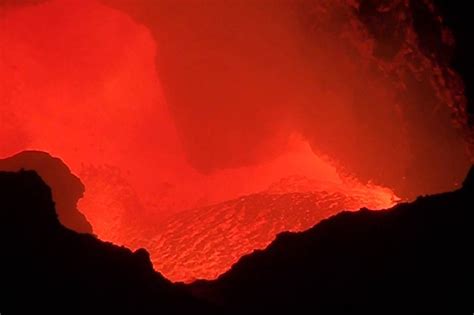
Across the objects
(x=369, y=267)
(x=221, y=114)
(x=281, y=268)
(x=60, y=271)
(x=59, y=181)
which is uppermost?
(x=221, y=114)

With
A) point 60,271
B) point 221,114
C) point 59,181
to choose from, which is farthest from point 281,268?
point 221,114

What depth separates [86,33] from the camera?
2862 cm

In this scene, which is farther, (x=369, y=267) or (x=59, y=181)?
(x=59, y=181)

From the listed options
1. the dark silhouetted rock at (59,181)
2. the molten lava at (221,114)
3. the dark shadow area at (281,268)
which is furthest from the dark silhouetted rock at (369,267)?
the dark silhouetted rock at (59,181)

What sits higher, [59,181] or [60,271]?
[59,181]

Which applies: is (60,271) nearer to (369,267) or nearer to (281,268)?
(281,268)

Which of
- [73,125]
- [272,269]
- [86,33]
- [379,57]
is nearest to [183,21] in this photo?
[86,33]

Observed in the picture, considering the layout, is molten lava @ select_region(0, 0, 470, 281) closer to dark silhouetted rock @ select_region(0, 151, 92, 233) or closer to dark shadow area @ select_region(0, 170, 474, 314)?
dark silhouetted rock @ select_region(0, 151, 92, 233)

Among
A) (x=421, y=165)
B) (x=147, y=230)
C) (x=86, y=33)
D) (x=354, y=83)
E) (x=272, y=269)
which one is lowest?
(x=272, y=269)

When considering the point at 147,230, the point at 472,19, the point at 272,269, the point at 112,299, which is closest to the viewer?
the point at 112,299

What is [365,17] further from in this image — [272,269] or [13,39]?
[13,39]

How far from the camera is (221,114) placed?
2744 cm

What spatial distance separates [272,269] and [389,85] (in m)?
13.4

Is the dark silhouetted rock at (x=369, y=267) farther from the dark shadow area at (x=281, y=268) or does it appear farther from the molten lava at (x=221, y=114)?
the molten lava at (x=221, y=114)
